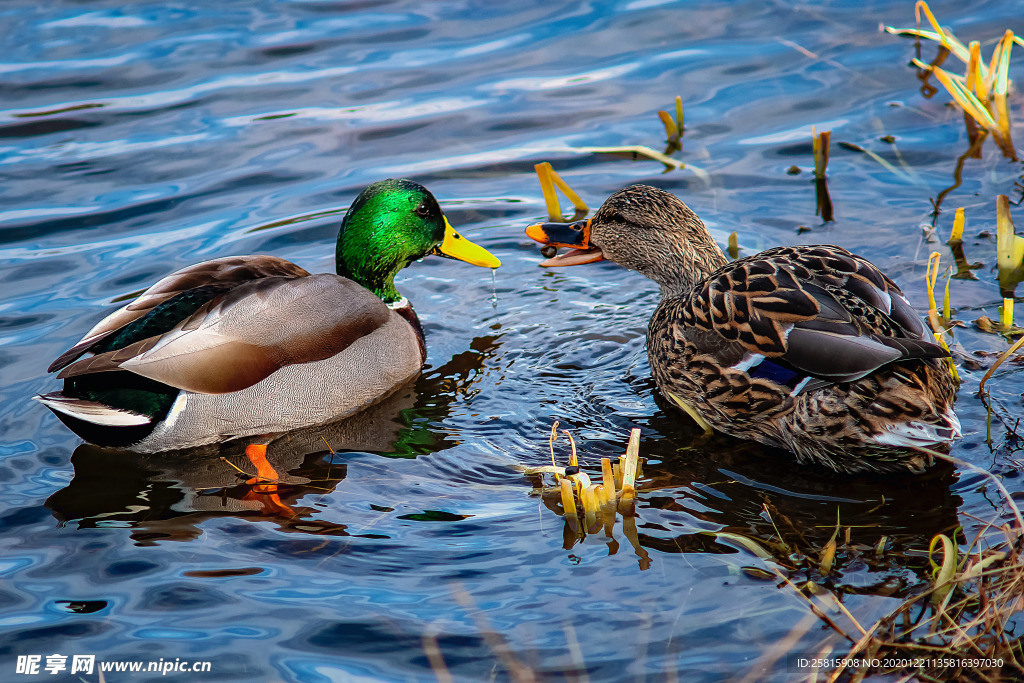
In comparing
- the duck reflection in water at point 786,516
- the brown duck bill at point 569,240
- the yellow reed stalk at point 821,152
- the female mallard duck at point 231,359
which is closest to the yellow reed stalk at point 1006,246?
the yellow reed stalk at point 821,152

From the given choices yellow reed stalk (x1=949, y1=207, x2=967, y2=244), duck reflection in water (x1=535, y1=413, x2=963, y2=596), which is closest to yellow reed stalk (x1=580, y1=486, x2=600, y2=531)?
duck reflection in water (x1=535, y1=413, x2=963, y2=596)

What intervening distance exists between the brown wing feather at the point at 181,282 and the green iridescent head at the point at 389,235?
1.23 ft

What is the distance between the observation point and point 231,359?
4977mm

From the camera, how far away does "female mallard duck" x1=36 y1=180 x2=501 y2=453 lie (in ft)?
15.8

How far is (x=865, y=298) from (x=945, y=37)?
3.34 m

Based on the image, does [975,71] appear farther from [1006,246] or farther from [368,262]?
[368,262]

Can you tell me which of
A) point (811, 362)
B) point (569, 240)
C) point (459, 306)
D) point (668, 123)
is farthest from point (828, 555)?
point (668, 123)

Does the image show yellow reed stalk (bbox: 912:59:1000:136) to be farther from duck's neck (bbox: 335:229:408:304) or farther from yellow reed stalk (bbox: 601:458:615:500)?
yellow reed stalk (bbox: 601:458:615:500)

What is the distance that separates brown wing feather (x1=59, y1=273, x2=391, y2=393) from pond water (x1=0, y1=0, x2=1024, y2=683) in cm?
43

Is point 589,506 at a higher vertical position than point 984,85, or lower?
lower

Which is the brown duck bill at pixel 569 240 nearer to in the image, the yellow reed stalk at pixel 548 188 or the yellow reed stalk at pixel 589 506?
the yellow reed stalk at pixel 548 188

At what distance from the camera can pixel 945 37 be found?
6887 mm

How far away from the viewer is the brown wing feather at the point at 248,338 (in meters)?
4.77

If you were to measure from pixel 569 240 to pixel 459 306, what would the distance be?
0.97 meters
